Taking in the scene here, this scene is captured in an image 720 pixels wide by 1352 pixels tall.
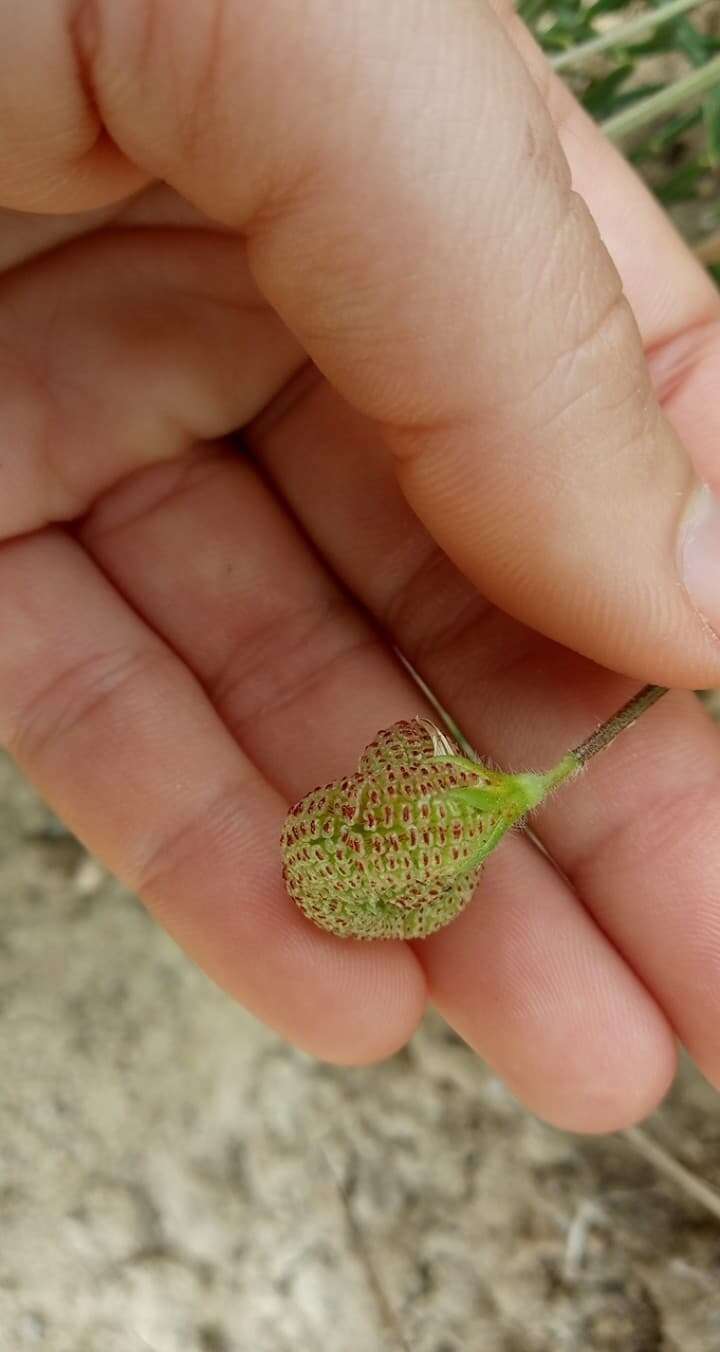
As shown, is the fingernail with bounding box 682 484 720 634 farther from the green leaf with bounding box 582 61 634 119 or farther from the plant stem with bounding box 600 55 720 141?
the green leaf with bounding box 582 61 634 119

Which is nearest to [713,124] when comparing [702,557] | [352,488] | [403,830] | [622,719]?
[352,488]

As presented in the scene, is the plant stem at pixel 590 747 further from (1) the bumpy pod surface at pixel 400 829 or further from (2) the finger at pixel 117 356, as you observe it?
(2) the finger at pixel 117 356

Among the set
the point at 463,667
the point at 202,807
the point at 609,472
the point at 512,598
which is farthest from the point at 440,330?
the point at 202,807

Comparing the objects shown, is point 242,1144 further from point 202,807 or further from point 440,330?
point 440,330

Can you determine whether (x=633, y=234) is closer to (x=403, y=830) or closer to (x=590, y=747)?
(x=590, y=747)

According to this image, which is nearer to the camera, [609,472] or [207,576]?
[609,472]

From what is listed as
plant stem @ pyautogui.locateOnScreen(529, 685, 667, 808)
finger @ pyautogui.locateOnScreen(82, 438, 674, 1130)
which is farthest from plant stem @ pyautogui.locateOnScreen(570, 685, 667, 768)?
finger @ pyautogui.locateOnScreen(82, 438, 674, 1130)
